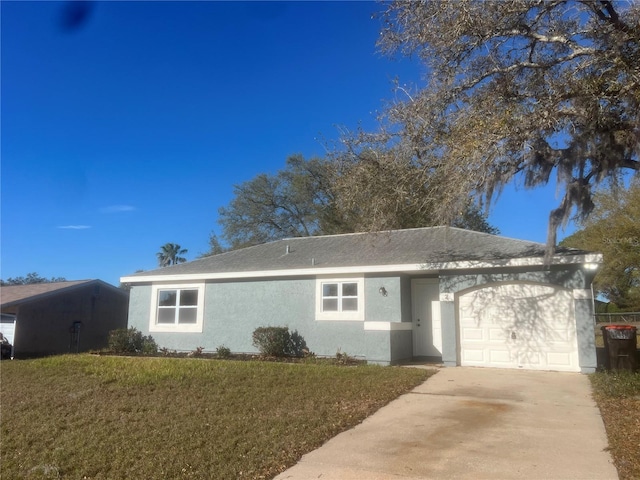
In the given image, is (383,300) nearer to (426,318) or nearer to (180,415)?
(426,318)

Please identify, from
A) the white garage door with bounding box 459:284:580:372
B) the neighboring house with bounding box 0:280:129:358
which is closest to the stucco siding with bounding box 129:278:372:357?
the white garage door with bounding box 459:284:580:372

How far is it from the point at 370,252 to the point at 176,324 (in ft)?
23.3

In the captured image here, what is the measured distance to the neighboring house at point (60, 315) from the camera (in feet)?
59.7

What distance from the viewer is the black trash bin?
408 inches

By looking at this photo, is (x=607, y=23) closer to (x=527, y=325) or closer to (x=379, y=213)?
(x=379, y=213)

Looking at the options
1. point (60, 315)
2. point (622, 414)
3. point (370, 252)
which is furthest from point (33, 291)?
point (622, 414)

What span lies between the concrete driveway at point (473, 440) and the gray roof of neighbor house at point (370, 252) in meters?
4.52

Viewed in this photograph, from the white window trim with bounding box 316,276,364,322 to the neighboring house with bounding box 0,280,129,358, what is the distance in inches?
463

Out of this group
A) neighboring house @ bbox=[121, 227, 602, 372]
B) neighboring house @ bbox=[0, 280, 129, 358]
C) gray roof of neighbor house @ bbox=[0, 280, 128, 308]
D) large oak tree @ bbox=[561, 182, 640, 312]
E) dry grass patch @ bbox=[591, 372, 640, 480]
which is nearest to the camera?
dry grass patch @ bbox=[591, 372, 640, 480]

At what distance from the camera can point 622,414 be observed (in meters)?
6.80

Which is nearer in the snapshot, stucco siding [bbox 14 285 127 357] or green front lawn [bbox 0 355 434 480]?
green front lawn [bbox 0 355 434 480]

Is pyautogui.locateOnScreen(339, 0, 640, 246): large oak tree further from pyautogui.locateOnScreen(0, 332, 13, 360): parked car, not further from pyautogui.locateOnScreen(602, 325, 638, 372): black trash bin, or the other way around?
pyautogui.locateOnScreen(0, 332, 13, 360): parked car

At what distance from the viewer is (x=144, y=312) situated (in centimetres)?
1678

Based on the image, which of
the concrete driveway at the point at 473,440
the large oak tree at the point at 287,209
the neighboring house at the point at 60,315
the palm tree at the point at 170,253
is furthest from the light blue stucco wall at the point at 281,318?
the palm tree at the point at 170,253
